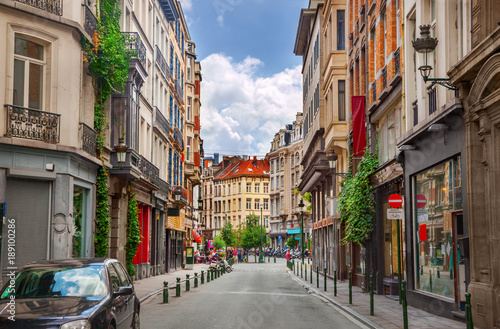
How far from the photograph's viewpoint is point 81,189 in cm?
2112

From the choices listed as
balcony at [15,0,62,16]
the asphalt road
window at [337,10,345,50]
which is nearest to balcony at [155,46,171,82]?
window at [337,10,345,50]

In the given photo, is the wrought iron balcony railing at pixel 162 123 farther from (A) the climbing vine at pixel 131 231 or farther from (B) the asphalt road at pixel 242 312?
(B) the asphalt road at pixel 242 312

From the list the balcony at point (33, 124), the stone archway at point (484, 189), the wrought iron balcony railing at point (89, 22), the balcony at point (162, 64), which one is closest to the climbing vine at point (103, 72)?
the wrought iron balcony railing at point (89, 22)

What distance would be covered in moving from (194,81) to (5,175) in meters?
46.1

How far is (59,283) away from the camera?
9094 mm

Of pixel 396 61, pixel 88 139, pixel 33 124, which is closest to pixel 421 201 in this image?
pixel 396 61

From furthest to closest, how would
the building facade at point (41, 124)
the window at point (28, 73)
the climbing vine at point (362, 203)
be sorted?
1. the climbing vine at point (362, 203)
2. the window at point (28, 73)
3. the building facade at point (41, 124)

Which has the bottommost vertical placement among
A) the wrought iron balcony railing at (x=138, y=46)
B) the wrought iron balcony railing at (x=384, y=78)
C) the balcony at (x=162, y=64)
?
the wrought iron balcony railing at (x=384, y=78)

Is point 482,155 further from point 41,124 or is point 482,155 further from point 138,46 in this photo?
point 138,46

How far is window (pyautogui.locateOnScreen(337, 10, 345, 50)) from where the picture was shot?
1296 inches

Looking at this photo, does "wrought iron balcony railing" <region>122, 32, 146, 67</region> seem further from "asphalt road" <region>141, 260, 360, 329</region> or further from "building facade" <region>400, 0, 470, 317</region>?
"building facade" <region>400, 0, 470, 317</region>

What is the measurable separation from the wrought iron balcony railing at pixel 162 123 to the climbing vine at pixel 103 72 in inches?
487

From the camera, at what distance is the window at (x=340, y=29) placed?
108 feet

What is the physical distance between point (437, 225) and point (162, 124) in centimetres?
2452
